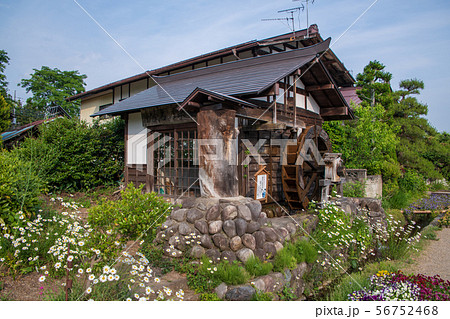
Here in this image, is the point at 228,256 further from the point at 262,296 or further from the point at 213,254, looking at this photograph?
the point at 262,296

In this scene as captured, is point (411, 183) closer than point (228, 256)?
No

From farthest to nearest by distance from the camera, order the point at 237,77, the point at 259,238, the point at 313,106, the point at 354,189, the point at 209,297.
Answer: the point at 354,189, the point at 313,106, the point at 237,77, the point at 259,238, the point at 209,297

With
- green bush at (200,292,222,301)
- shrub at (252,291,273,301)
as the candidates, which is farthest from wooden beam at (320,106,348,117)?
green bush at (200,292,222,301)

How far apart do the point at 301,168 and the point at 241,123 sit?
206 centimetres

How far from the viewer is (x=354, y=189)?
11.1 meters

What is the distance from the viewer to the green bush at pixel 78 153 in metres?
9.31

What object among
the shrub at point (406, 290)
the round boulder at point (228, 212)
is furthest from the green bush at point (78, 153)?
the shrub at point (406, 290)

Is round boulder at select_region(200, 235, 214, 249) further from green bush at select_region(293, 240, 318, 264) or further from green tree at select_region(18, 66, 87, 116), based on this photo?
green tree at select_region(18, 66, 87, 116)

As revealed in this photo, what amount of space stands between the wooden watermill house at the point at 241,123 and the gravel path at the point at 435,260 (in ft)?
9.49

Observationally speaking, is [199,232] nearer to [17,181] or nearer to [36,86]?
[17,181]

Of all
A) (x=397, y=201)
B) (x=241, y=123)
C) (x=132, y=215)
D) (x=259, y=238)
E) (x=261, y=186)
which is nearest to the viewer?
(x=259, y=238)

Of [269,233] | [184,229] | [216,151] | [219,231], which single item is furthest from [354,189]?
[184,229]

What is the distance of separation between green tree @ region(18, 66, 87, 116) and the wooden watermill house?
66.6 feet

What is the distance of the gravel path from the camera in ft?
18.2
